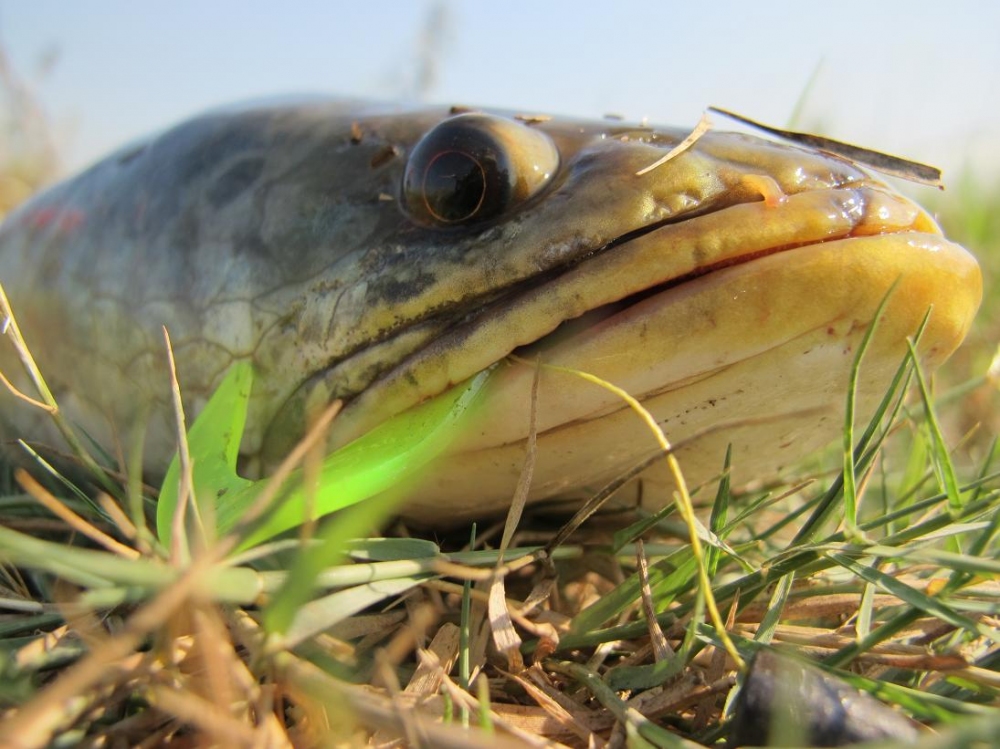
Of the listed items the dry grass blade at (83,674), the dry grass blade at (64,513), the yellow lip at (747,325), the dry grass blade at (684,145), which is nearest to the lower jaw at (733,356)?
the yellow lip at (747,325)

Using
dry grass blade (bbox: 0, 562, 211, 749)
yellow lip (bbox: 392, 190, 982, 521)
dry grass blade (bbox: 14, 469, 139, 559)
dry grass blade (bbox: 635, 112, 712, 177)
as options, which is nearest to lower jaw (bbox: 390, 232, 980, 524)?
yellow lip (bbox: 392, 190, 982, 521)

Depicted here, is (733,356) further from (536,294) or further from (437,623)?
(437,623)

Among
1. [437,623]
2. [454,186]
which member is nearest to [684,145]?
[454,186]

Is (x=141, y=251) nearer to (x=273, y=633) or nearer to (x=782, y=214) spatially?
(x=273, y=633)

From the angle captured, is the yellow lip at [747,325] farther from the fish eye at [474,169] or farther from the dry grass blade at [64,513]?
the dry grass blade at [64,513]

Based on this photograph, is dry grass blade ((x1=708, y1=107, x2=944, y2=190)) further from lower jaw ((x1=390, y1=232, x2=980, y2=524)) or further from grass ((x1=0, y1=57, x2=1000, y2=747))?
grass ((x1=0, y1=57, x2=1000, y2=747))

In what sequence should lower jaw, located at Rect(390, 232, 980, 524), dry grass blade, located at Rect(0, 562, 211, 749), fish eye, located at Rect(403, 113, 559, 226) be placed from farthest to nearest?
fish eye, located at Rect(403, 113, 559, 226) → lower jaw, located at Rect(390, 232, 980, 524) → dry grass blade, located at Rect(0, 562, 211, 749)

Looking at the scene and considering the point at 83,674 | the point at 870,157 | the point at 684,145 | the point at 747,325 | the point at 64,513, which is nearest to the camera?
the point at 83,674
